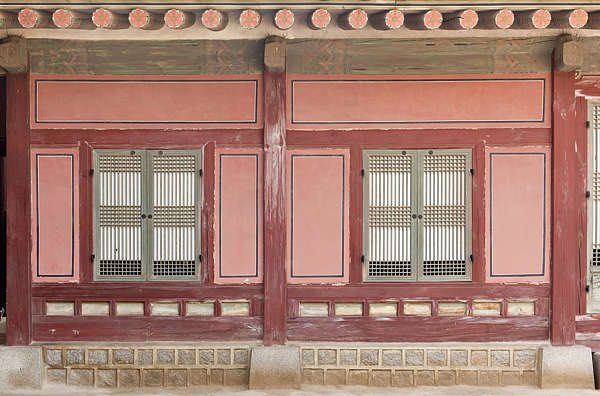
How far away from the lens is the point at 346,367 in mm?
5070

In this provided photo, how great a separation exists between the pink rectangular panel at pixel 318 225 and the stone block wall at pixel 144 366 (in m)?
1.00

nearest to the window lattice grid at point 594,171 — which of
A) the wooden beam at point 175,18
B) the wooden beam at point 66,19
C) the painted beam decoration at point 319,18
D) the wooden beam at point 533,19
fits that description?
the painted beam decoration at point 319,18

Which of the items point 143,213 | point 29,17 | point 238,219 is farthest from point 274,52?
point 29,17

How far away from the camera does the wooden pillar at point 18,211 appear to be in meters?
5.01

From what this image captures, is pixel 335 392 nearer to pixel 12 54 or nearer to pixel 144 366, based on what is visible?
pixel 144 366


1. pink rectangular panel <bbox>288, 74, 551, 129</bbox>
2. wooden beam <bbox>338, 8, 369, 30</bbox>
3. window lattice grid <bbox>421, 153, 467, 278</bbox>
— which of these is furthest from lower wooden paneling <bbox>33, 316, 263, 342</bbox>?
wooden beam <bbox>338, 8, 369, 30</bbox>

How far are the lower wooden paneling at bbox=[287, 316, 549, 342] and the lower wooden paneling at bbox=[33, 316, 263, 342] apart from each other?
49 cm

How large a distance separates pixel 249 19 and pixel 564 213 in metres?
3.45

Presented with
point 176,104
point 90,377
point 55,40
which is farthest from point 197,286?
point 55,40

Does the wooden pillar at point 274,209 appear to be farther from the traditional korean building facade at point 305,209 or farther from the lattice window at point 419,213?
the lattice window at point 419,213

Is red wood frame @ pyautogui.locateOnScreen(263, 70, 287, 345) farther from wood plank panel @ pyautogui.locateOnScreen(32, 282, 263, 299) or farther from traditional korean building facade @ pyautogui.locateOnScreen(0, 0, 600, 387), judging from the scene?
wood plank panel @ pyautogui.locateOnScreen(32, 282, 263, 299)

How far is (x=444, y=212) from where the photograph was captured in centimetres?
510

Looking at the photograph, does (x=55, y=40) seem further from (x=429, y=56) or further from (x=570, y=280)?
(x=570, y=280)

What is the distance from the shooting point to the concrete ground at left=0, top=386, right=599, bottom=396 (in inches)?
192
